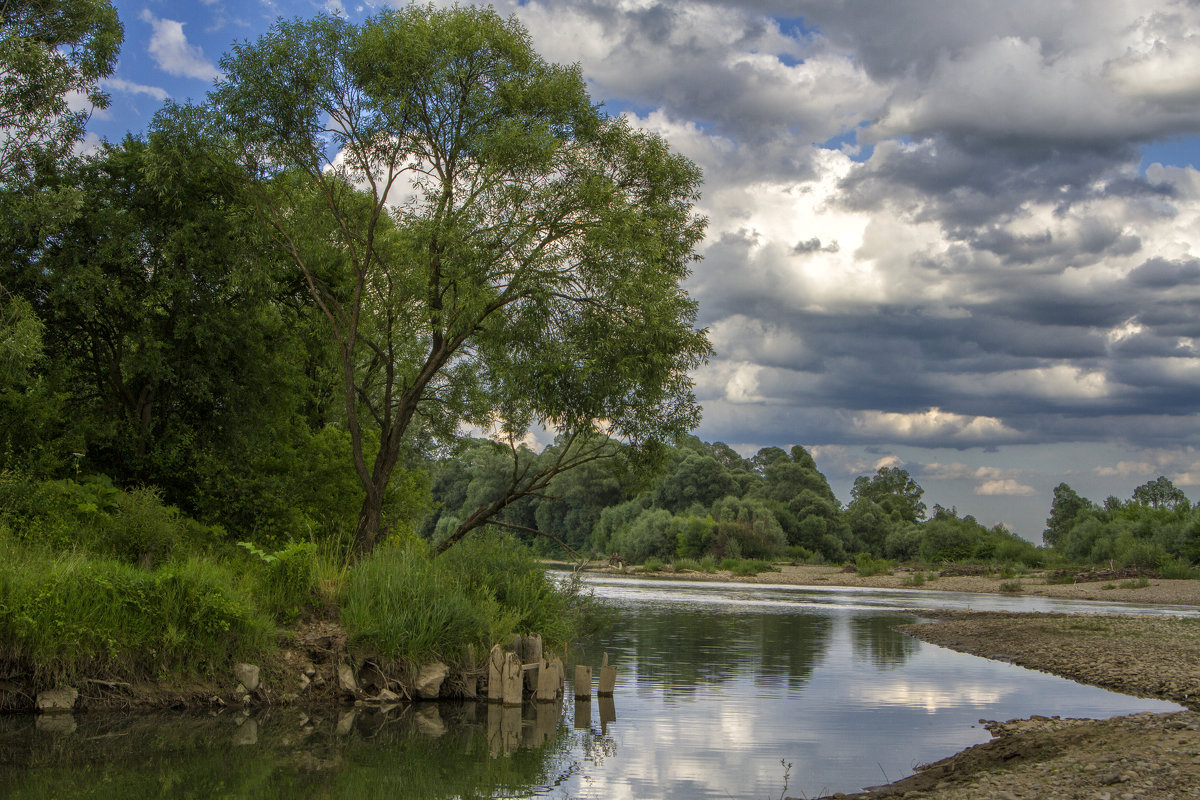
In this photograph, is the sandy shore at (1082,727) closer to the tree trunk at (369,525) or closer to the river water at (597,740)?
the river water at (597,740)

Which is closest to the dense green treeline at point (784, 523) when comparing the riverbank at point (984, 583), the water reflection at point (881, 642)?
the riverbank at point (984, 583)

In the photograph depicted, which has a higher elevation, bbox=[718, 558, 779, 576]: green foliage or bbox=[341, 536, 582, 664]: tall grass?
bbox=[341, 536, 582, 664]: tall grass

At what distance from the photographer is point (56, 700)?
14703 millimetres

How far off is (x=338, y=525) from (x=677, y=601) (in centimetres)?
2751

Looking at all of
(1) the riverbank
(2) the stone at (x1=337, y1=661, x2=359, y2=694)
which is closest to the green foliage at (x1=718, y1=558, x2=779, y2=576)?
(1) the riverbank

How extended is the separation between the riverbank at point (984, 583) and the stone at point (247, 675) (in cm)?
5042

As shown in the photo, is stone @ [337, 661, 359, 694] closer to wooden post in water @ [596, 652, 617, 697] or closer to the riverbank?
wooden post in water @ [596, 652, 617, 697]

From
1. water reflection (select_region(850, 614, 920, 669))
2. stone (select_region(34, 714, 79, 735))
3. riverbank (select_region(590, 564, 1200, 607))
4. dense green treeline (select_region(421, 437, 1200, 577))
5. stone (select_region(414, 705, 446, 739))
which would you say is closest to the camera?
stone (select_region(34, 714, 79, 735))

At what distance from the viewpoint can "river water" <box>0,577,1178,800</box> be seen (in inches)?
472

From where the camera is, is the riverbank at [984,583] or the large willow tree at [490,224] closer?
the large willow tree at [490,224]

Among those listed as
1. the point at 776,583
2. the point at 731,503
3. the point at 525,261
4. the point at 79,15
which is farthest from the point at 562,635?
the point at 731,503

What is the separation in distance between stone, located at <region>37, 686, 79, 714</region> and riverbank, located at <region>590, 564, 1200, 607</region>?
53.0 meters

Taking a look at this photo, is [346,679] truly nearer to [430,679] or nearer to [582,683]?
[430,679]

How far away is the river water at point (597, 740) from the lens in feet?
39.3
